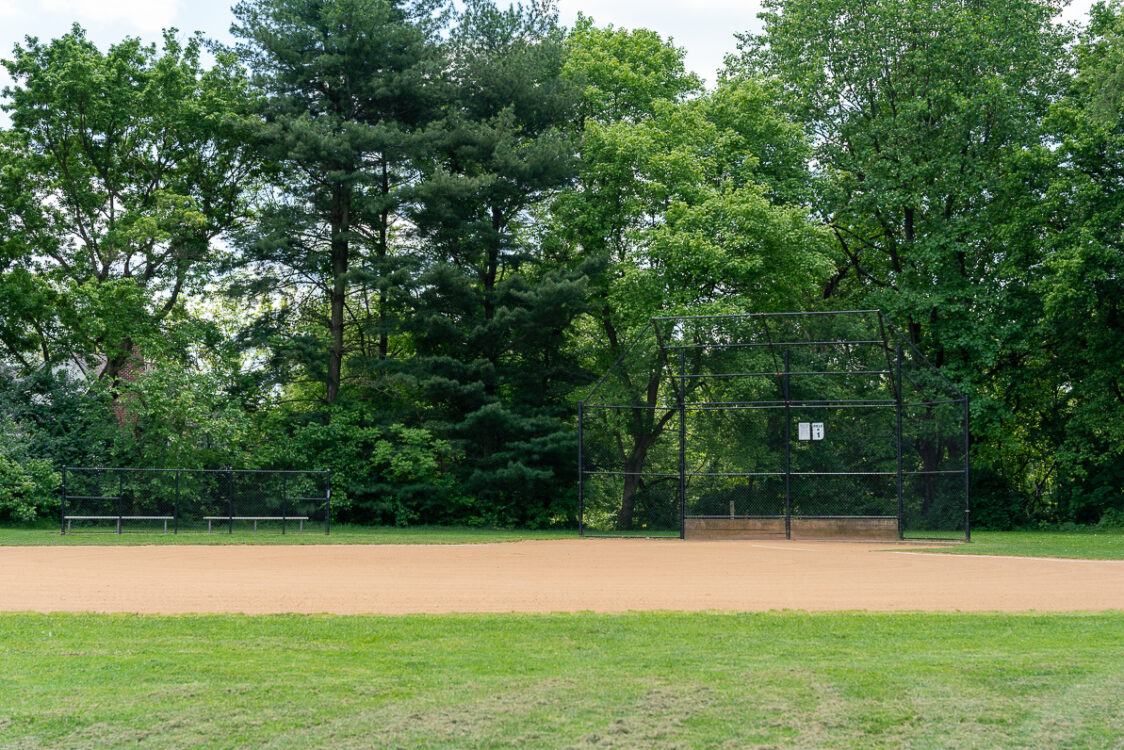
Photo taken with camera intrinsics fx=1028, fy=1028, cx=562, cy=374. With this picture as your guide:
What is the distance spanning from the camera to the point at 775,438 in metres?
25.0

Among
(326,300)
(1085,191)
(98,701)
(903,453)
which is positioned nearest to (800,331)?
(903,453)

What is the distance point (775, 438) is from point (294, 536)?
11520mm

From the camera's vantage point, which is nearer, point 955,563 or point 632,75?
point 955,563

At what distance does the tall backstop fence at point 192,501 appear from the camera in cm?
2312

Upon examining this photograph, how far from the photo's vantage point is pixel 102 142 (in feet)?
98.4

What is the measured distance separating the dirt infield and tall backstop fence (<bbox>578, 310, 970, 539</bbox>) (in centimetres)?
389

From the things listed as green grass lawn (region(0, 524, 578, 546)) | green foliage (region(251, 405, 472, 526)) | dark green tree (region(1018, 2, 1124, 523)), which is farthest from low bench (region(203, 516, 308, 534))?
dark green tree (region(1018, 2, 1124, 523))

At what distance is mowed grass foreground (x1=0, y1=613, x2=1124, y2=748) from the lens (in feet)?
17.0

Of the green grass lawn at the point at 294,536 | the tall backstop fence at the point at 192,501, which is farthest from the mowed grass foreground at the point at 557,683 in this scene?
the tall backstop fence at the point at 192,501

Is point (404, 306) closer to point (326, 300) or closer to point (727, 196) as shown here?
point (326, 300)

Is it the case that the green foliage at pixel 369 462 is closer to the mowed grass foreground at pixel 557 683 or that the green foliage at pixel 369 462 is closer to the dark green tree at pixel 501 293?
the dark green tree at pixel 501 293

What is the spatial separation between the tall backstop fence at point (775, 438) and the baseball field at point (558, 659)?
359 inches

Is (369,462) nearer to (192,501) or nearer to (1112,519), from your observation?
(192,501)

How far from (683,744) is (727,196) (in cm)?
2422
